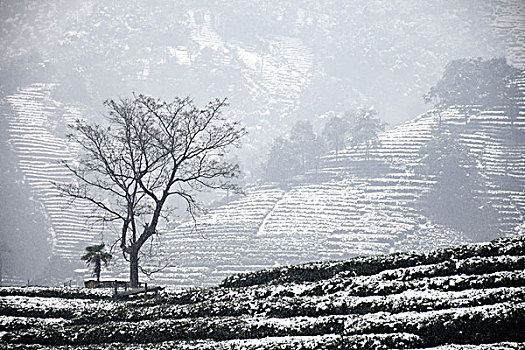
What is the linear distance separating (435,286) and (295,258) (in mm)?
68328

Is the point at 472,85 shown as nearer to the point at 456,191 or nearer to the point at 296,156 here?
the point at 456,191

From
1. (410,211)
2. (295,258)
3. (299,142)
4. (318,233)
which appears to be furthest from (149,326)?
(299,142)

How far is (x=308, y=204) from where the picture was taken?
111125mm

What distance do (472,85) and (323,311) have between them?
130 m

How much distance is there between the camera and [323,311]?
23.9 metres

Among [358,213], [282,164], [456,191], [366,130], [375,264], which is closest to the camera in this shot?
[375,264]

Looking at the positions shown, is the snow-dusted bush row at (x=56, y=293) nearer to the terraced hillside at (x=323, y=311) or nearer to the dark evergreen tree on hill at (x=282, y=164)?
the terraced hillside at (x=323, y=311)

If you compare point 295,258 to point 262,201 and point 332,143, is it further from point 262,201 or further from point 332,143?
point 332,143

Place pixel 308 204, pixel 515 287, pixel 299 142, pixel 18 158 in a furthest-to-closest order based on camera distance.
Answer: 1. pixel 18 158
2. pixel 299 142
3. pixel 308 204
4. pixel 515 287

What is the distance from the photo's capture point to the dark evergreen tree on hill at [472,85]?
141875 mm

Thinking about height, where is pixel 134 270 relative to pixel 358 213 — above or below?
below

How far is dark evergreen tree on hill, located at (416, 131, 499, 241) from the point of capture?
327 ft

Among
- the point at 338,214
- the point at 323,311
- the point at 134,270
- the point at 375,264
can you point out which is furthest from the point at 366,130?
the point at 323,311

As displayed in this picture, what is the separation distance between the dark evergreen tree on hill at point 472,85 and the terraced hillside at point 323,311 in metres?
121
